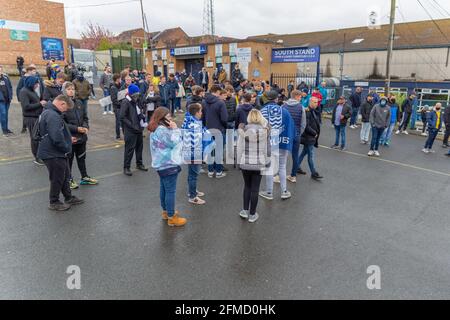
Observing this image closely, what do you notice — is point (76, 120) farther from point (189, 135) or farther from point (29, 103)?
point (29, 103)

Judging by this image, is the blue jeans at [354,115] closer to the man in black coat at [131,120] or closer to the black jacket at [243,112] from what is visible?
the black jacket at [243,112]

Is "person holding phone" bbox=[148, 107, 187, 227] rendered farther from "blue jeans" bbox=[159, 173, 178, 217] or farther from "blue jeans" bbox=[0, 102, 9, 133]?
"blue jeans" bbox=[0, 102, 9, 133]

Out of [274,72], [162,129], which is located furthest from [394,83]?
[162,129]

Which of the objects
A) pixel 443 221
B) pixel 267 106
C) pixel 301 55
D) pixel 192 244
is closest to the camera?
pixel 192 244

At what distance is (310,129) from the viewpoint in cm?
675

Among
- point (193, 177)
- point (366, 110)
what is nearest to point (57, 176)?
point (193, 177)

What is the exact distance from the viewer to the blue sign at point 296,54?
1650 cm

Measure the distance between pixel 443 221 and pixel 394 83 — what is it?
105 feet

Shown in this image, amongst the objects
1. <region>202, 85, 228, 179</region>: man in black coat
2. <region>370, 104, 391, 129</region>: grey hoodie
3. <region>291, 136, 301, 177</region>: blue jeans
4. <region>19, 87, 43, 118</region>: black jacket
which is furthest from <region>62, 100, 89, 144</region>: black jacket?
<region>370, 104, 391, 129</region>: grey hoodie

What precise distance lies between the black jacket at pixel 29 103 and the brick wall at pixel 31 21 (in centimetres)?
2244

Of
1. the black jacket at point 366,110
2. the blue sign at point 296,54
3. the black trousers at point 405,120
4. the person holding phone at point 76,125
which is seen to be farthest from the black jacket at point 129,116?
the black trousers at point 405,120

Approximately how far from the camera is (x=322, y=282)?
136 inches

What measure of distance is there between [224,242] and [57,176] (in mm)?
2836
